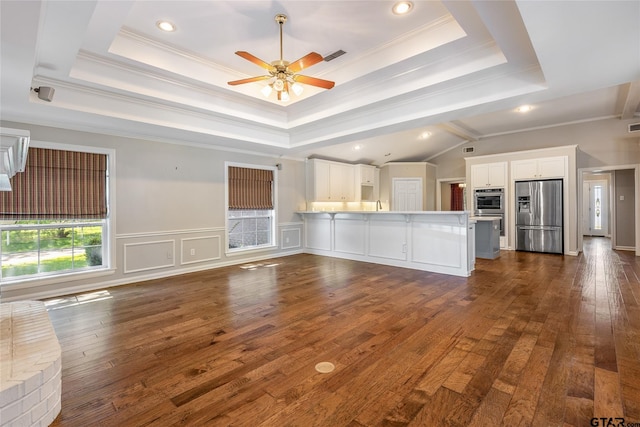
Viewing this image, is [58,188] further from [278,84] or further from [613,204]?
[613,204]

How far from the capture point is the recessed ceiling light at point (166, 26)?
3006 mm

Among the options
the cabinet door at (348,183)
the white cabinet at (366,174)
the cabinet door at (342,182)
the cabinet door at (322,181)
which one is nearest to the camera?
the cabinet door at (322,181)

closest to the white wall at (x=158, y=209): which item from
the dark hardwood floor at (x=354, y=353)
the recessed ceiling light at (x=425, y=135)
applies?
the dark hardwood floor at (x=354, y=353)

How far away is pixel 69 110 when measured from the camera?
357cm

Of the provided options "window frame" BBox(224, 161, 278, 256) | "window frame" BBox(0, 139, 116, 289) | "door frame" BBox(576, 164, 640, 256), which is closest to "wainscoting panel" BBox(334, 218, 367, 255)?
"window frame" BBox(224, 161, 278, 256)

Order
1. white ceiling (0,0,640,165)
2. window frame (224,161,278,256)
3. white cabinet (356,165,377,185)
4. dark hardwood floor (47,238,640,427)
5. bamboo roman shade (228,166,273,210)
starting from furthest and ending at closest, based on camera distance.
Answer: white cabinet (356,165,377,185)
bamboo roman shade (228,166,273,210)
window frame (224,161,278,256)
white ceiling (0,0,640,165)
dark hardwood floor (47,238,640,427)

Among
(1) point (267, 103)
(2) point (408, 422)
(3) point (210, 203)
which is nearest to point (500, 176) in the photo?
(1) point (267, 103)

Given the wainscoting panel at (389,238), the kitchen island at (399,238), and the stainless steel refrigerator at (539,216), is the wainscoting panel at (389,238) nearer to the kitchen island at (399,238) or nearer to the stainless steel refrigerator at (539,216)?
the kitchen island at (399,238)

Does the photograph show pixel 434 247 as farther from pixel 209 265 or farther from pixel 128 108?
pixel 128 108

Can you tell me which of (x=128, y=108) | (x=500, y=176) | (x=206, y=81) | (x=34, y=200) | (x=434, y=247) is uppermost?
(x=206, y=81)

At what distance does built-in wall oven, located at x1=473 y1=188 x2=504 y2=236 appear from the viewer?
7762mm

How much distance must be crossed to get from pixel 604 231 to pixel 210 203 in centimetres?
1325

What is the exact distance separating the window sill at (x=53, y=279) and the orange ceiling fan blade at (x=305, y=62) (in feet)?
13.4

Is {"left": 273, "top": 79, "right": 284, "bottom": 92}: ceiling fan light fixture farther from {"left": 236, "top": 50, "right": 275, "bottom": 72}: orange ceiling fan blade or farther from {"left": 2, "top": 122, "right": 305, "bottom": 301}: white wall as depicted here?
{"left": 2, "top": 122, "right": 305, "bottom": 301}: white wall
